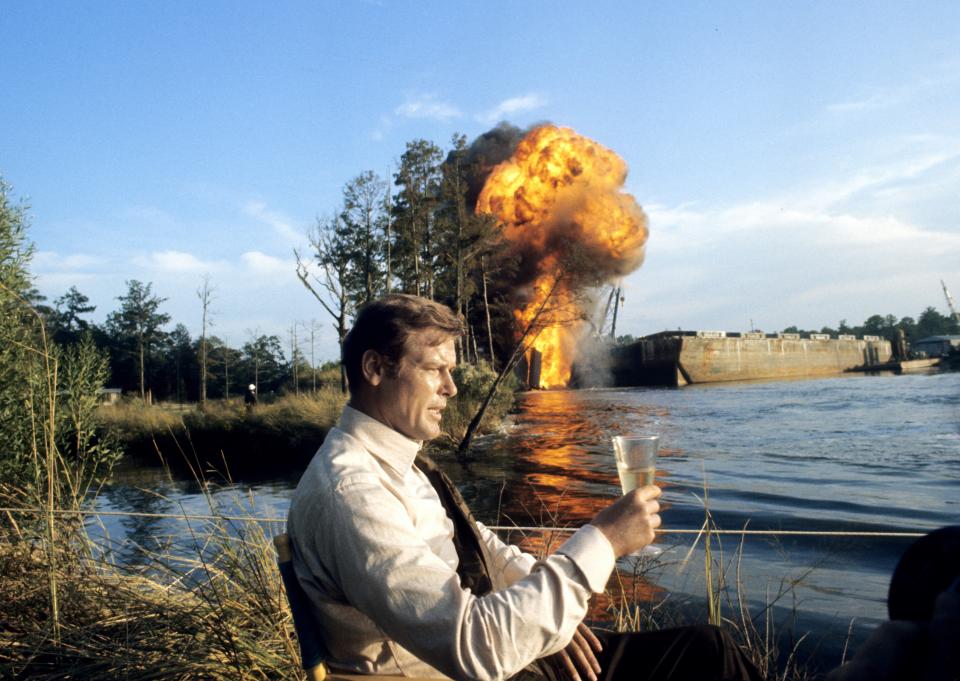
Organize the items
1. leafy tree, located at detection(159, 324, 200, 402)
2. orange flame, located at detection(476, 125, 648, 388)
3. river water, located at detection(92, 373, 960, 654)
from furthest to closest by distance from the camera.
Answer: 1. leafy tree, located at detection(159, 324, 200, 402)
2. orange flame, located at detection(476, 125, 648, 388)
3. river water, located at detection(92, 373, 960, 654)

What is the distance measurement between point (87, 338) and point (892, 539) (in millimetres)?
10948

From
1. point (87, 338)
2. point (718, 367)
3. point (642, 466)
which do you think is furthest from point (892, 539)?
point (718, 367)

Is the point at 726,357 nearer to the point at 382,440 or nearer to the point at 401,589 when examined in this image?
the point at 382,440

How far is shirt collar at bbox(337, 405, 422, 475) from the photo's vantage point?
1880 mm

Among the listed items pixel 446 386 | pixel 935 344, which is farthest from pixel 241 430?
pixel 935 344

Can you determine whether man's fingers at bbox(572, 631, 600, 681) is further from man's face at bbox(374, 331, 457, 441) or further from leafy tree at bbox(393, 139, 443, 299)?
leafy tree at bbox(393, 139, 443, 299)

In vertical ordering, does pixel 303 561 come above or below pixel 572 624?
above

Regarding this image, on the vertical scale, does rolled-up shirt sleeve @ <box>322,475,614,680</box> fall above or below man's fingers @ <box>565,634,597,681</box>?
above

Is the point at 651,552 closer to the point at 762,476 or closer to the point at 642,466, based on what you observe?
the point at 642,466

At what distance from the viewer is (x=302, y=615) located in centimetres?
165

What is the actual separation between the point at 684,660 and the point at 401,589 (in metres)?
0.87

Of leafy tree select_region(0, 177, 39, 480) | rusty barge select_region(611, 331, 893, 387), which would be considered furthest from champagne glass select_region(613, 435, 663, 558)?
rusty barge select_region(611, 331, 893, 387)

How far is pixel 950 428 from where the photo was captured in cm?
2075

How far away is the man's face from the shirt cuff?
0.52 metres
